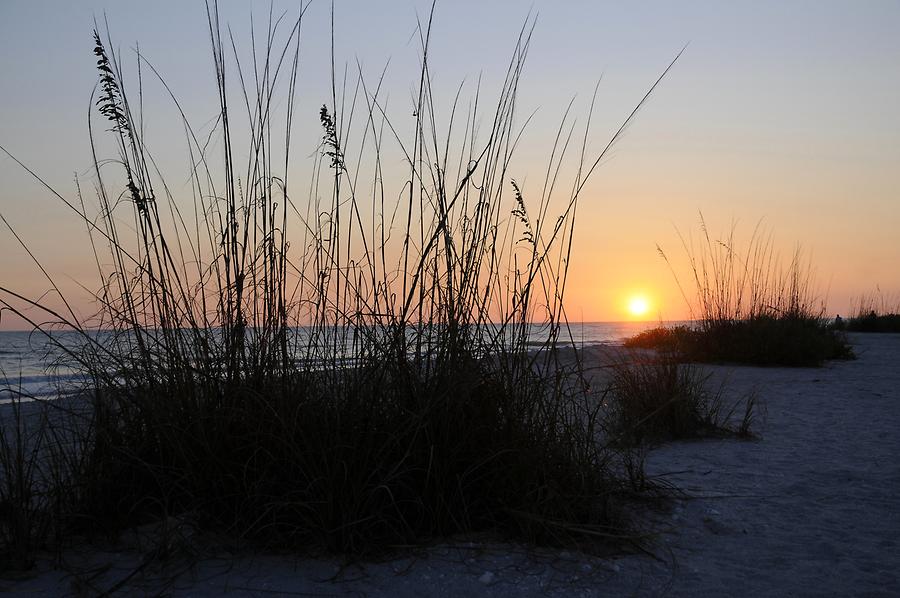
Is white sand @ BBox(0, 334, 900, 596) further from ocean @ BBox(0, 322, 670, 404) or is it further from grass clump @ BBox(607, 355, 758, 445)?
ocean @ BBox(0, 322, 670, 404)

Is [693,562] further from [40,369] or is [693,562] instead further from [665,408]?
[40,369]

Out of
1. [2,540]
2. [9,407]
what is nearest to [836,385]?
[2,540]

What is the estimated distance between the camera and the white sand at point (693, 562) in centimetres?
176

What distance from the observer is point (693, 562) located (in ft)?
6.50

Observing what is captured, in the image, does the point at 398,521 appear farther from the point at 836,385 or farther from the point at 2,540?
the point at 836,385

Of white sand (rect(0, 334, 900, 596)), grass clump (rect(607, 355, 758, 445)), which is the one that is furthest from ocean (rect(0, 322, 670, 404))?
white sand (rect(0, 334, 900, 596))

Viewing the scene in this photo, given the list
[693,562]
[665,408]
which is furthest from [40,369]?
[693,562]

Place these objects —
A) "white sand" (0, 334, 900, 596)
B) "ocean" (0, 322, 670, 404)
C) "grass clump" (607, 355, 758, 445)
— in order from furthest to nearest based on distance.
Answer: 1. "grass clump" (607, 355, 758, 445)
2. "ocean" (0, 322, 670, 404)
3. "white sand" (0, 334, 900, 596)

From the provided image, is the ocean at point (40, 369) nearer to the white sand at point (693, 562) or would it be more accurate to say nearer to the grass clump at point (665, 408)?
the grass clump at point (665, 408)

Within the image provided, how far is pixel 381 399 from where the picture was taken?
6.99ft

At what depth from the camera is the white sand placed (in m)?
1.76

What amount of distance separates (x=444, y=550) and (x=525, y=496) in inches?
11.5

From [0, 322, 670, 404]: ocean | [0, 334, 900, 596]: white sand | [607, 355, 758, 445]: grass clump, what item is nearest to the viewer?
[0, 334, 900, 596]: white sand

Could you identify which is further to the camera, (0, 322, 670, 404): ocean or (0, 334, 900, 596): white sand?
(0, 322, 670, 404): ocean
